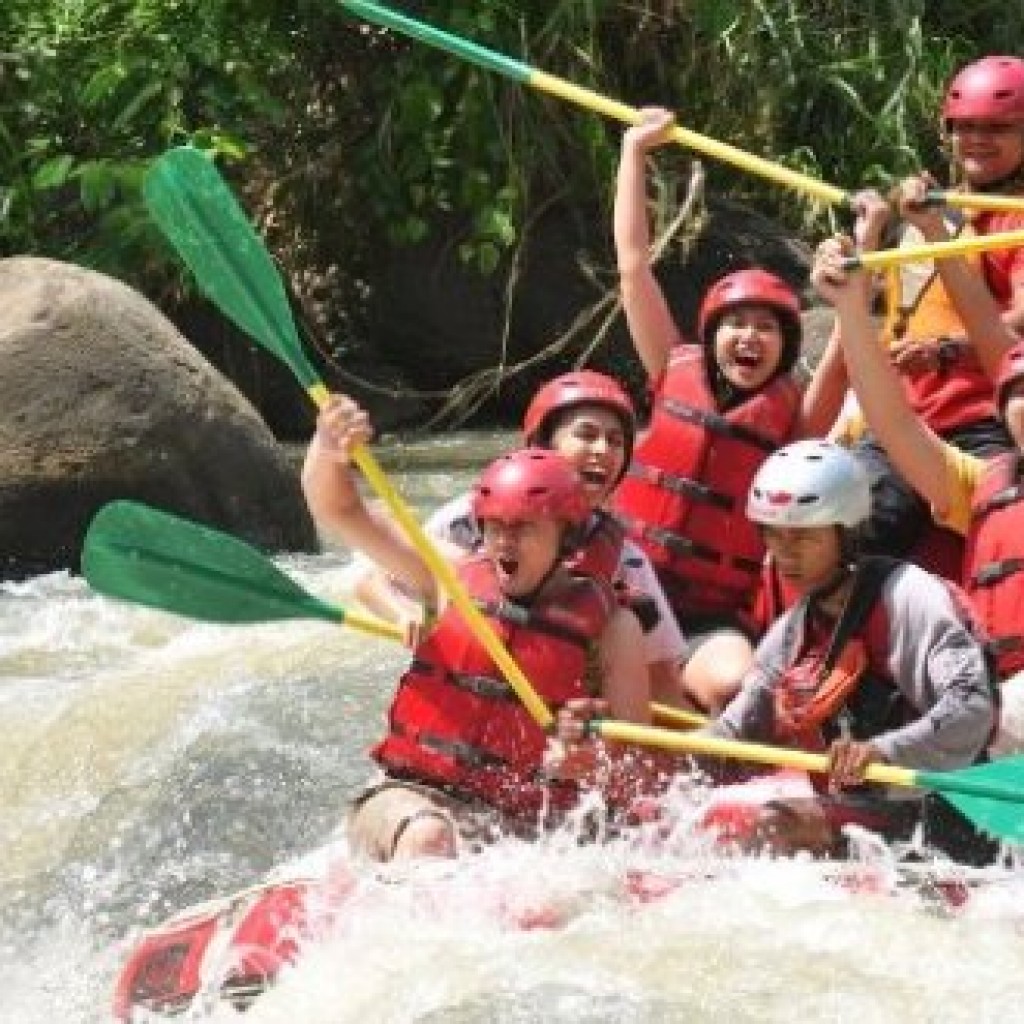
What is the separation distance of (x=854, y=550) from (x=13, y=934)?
1832mm

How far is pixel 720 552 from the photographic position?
18.6 ft

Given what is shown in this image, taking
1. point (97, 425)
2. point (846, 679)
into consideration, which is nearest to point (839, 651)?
point (846, 679)

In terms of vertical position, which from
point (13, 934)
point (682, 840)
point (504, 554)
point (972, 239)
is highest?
point (972, 239)

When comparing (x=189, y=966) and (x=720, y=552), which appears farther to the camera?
(x=720, y=552)

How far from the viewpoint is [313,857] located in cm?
526

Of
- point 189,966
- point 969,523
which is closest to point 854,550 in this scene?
point 969,523

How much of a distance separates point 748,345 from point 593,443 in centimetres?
50

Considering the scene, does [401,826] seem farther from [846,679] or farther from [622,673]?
[846,679]

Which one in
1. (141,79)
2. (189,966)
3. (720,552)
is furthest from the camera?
(141,79)

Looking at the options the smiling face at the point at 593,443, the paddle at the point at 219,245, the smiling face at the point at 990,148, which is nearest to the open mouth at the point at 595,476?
the smiling face at the point at 593,443

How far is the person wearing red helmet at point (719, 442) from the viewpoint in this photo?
5617mm

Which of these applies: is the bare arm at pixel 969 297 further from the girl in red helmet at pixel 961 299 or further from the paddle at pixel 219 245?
the paddle at pixel 219 245

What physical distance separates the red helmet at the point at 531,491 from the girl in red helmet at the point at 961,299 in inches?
35.7

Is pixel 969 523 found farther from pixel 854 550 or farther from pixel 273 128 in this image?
pixel 273 128
